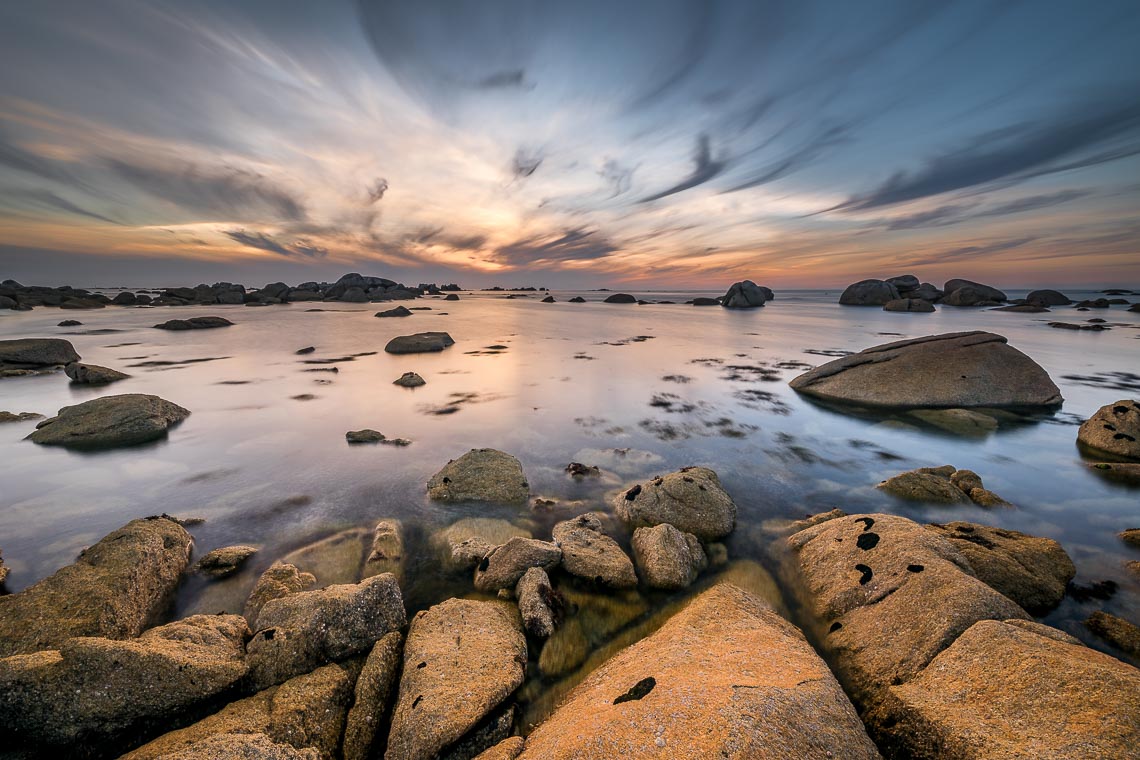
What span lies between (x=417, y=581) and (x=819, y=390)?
17636mm

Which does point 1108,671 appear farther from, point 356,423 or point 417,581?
point 356,423

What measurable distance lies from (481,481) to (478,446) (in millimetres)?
3244

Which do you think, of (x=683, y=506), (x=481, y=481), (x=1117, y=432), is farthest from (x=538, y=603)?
(x=1117, y=432)

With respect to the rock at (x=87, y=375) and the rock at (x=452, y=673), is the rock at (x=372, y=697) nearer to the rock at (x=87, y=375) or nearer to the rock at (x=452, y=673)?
the rock at (x=452, y=673)

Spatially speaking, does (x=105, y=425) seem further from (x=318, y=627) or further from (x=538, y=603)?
(x=538, y=603)

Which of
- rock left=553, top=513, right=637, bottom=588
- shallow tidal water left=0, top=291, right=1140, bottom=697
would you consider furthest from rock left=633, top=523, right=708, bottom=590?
shallow tidal water left=0, top=291, right=1140, bottom=697

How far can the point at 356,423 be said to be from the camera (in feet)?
45.5

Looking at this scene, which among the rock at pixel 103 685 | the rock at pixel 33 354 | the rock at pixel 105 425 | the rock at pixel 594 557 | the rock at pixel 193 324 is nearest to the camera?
the rock at pixel 103 685

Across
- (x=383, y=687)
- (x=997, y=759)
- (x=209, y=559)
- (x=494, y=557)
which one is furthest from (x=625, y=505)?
(x=209, y=559)

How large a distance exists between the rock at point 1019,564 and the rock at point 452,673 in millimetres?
6582

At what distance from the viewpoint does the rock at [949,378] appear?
15.3m

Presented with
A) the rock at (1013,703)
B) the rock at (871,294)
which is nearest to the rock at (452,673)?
the rock at (1013,703)

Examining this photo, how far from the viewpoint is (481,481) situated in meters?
9.16

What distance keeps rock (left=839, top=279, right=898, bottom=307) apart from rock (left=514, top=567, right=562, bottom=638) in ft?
319
